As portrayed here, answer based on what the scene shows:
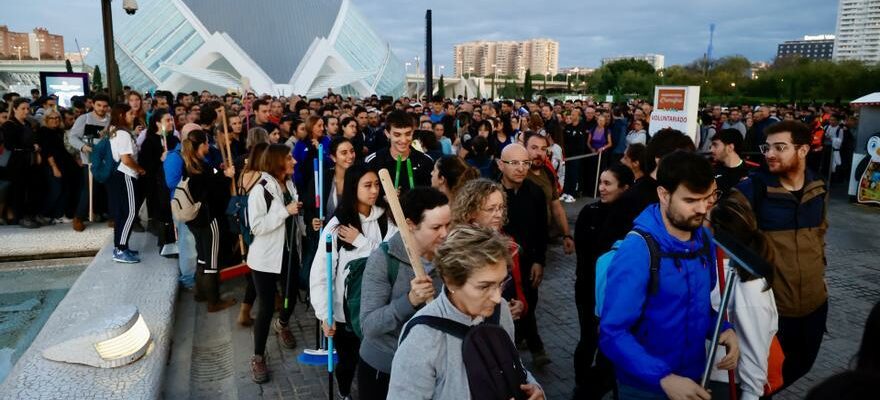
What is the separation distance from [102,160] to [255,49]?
4514 cm

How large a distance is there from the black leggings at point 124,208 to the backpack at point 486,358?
6.01m

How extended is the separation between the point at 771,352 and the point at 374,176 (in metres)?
2.38

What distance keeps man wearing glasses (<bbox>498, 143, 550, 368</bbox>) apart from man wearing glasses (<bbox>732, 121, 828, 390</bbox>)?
1.48m

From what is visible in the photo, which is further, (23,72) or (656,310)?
(23,72)

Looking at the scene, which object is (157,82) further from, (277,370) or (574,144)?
(277,370)

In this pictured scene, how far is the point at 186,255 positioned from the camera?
21.0 feet

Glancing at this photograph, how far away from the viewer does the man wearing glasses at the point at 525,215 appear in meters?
4.44

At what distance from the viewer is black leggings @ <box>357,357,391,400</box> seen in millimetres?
2893

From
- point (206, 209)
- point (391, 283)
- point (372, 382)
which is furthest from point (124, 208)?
point (391, 283)

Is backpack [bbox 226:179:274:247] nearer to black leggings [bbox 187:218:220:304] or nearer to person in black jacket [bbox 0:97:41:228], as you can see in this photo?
black leggings [bbox 187:218:220:304]

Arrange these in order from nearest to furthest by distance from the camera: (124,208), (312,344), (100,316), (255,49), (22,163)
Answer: (100,316) → (312,344) → (124,208) → (22,163) → (255,49)

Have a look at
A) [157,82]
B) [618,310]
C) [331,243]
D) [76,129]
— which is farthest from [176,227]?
[157,82]

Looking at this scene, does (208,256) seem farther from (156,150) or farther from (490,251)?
(490,251)

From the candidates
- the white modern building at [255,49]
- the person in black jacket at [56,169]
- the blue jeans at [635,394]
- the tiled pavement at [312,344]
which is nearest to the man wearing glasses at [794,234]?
the tiled pavement at [312,344]
